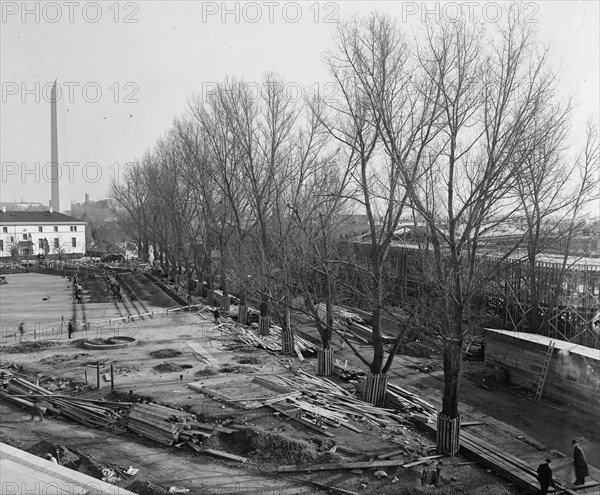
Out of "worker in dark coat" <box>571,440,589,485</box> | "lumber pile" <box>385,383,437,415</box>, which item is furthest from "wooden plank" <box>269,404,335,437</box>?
"worker in dark coat" <box>571,440,589,485</box>

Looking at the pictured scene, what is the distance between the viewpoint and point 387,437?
44.2 feet

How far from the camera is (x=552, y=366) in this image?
19.4 m

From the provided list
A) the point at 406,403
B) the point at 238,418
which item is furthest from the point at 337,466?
the point at 406,403

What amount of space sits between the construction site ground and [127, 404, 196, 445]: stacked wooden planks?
273 mm

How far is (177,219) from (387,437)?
106ft

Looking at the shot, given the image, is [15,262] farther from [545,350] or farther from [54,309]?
[545,350]

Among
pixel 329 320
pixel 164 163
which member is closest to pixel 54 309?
pixel 164 163

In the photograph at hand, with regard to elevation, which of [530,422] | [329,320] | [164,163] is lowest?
[530,422]

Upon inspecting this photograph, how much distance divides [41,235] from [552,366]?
244ft

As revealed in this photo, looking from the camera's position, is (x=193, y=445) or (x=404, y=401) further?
(x=404, y=401)

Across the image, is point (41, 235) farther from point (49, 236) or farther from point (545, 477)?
point (545, 477)

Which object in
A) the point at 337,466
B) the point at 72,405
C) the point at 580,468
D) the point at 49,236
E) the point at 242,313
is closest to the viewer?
the point at 337,466

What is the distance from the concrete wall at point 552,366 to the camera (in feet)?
58.2

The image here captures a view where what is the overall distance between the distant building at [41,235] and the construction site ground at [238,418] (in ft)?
165
